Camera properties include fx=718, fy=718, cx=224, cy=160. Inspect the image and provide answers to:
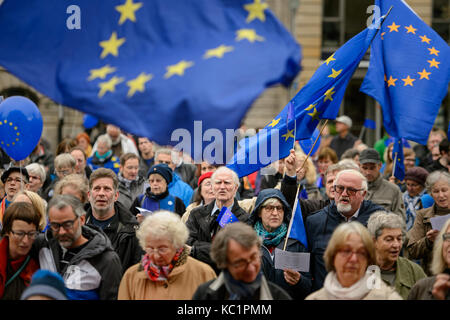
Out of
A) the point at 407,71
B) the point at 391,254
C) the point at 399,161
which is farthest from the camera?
the point at 399,161

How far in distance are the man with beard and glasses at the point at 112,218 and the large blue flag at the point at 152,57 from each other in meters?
1.51

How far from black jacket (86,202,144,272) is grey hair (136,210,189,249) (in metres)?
1.08

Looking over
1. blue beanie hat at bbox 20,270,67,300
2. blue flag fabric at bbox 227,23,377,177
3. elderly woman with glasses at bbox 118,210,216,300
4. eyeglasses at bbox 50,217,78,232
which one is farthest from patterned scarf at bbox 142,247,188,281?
blue flag fabric at bbox 227,23,377,177

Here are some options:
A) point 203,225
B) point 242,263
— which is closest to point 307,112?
point 203,225

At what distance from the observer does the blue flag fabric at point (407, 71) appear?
772cm

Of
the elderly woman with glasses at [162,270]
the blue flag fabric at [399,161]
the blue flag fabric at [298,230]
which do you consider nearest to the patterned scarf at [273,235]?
the blue flag fabric at [298,230]

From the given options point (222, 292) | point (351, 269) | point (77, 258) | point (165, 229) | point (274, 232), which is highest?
point (274, 232)

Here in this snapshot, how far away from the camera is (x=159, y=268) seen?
15.6 ft

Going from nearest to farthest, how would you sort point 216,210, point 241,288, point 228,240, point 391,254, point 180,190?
point 241,288 < point 228,240 < point 391,254 < point 216,210 < point 180,190

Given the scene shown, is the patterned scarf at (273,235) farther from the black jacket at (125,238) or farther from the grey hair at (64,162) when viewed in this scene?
the grey hair at (64,162)

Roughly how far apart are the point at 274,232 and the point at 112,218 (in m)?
1.41

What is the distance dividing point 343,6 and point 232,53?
19.7 meters

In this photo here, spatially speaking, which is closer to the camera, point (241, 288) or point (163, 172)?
point (241, 288)

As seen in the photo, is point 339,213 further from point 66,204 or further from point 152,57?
point 66,204
